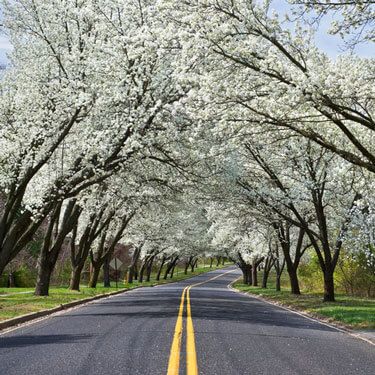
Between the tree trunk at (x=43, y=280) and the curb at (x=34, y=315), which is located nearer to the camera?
the curb at (x=34, y=315)

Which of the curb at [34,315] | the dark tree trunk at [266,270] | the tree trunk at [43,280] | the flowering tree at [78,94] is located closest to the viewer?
the curb at [34,315]

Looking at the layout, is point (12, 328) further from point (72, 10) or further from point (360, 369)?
point (72, 10)

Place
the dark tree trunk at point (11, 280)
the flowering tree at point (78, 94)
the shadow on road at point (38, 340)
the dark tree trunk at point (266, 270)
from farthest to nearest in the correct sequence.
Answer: the dark tree trunk at point (266, 270) → the dark tree trunk at point (11, 280) → the flowering tree at point (78, 94) → the shadow on road at point (38, 340)

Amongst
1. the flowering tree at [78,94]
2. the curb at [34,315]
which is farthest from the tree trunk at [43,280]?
the flowering tree at [78,94]

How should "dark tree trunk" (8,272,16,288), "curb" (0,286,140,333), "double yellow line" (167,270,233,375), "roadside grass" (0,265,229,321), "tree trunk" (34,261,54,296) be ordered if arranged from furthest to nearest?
"dark tree trunk" (8,272,16,288) < "tree trunk" (34,261,54,296) < "roadside grass" (0,265,229,321) < "curb" (0,286,140,333) < "double yellow line" (167,270,233,375)

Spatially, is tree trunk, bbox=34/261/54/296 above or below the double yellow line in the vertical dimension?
above

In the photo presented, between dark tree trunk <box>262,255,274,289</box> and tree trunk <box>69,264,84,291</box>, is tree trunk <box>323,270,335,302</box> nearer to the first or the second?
tree trunk <box>69,264,84,291</box>

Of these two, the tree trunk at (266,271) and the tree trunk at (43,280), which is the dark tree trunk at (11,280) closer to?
the tree trunk at (43,280)

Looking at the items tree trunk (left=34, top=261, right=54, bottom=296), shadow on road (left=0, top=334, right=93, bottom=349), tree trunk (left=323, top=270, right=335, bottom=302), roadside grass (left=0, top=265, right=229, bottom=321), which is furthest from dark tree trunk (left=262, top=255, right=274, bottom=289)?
shadow on road (left=0, top=334, right=93, bottom=349)

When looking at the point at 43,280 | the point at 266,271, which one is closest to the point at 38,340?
the point at 43,280

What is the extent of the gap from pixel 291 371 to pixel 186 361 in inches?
57.3

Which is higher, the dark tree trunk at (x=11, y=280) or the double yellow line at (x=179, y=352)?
the dark tree trunk at (x=11, y=280)

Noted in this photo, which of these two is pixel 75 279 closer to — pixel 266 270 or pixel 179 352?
pixel 266 270

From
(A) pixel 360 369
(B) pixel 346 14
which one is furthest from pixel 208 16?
(A) pixel 360 369
